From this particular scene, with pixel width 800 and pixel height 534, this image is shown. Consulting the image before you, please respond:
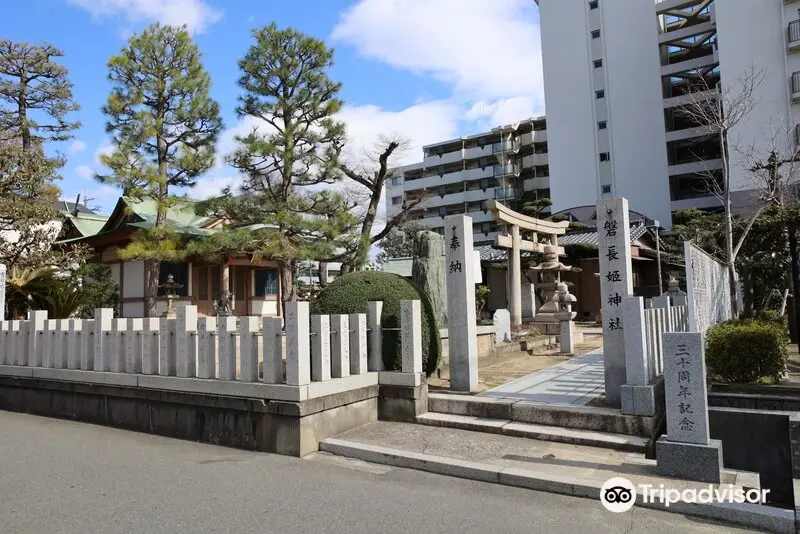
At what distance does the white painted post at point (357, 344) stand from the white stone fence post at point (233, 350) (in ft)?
0.04

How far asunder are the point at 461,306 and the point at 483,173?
48863 mm

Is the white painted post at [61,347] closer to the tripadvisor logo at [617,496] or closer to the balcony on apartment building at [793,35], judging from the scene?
the tripadvisor logo at [617,496]

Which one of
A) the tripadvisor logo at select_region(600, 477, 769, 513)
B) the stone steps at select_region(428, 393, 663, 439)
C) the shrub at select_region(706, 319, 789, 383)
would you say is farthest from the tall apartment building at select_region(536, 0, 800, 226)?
the tripadvisor logo at select_region(600, 477, 769, 513)

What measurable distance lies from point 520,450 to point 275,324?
3.11 m

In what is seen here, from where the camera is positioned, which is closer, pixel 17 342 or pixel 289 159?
pixel 17 342

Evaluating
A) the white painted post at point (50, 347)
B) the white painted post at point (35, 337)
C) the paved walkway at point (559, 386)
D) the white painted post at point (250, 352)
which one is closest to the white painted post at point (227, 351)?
the white painted post at point (250, 352)

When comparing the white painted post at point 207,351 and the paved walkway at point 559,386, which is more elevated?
the white painted post at point 207,351

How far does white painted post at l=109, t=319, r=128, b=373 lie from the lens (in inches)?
303

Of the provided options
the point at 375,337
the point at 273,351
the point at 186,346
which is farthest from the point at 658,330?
the point at 186,346

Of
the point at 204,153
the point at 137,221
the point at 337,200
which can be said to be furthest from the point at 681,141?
the point at 137,221

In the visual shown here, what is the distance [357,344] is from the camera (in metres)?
7.11

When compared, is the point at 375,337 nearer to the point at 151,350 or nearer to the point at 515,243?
the point at 151,350

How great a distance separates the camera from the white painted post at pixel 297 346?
6137mm

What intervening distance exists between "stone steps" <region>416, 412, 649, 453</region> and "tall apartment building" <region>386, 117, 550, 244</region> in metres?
40.8
